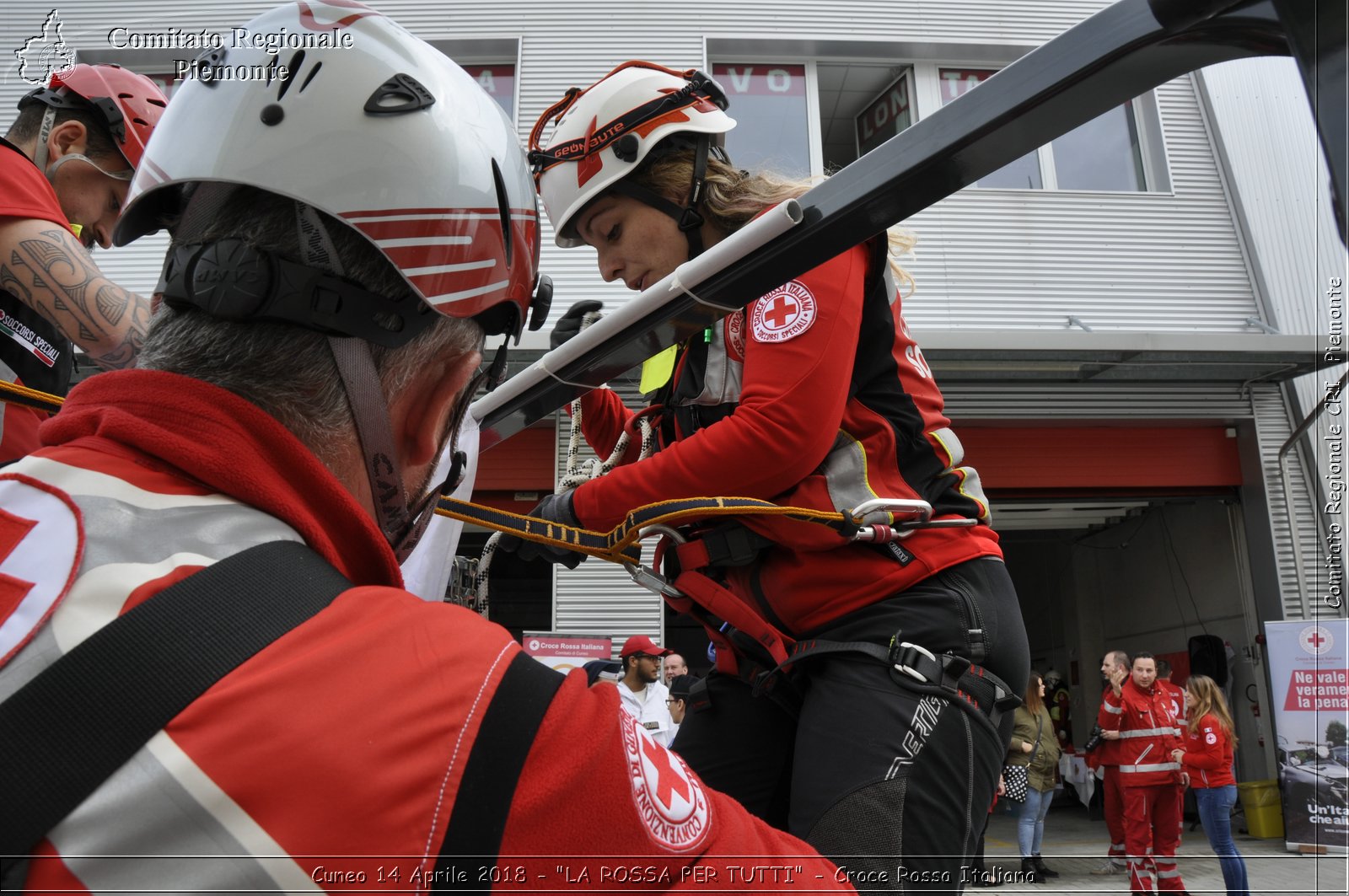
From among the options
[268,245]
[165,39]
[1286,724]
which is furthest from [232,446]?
[1286,724]

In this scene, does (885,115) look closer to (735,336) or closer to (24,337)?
(735,336)

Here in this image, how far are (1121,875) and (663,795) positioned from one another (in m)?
11.9

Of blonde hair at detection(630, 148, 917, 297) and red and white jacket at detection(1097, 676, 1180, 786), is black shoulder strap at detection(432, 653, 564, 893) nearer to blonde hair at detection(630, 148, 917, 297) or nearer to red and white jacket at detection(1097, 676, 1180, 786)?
blonde hair at detection(630, 148, 917, 297)

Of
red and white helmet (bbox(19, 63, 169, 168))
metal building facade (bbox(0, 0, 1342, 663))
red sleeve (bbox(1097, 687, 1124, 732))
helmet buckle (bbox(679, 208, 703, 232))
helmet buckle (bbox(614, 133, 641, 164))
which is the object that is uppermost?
metal building facade (bbox(0, 0, 1342, 663))

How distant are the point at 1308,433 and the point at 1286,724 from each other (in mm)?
4333

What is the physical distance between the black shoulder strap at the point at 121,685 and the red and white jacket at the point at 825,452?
4.54 ft

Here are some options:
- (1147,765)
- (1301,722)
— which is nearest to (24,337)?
(1301,722)

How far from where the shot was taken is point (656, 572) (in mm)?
2574

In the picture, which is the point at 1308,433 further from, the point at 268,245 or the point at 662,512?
the point at 268,245

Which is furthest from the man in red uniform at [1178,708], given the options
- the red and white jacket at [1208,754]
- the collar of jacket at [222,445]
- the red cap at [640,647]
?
the collar of jacket at [222,445]

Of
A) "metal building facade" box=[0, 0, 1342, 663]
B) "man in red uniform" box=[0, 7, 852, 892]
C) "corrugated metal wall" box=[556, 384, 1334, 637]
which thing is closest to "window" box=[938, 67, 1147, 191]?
"metal building facade" box=[0, 0, 1342, 663]

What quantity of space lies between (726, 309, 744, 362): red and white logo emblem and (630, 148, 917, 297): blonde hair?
253 millimetres

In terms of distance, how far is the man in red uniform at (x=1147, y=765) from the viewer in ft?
32.8

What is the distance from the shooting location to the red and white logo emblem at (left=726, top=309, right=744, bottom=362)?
2430 mm
